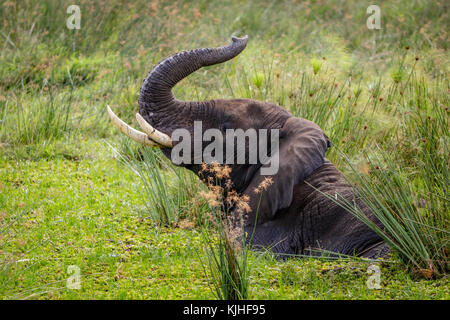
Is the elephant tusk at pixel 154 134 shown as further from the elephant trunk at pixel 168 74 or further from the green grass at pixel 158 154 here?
the green grass at pixel 158 154

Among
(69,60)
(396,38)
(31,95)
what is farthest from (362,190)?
(396,38)

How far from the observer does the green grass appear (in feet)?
13.2

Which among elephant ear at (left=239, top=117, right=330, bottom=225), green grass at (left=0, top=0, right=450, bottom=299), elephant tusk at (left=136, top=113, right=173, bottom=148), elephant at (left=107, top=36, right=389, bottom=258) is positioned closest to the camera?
green grass at (left=0, top=0, right=450, bottom=299)

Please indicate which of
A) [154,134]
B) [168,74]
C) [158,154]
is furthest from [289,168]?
[158,154]

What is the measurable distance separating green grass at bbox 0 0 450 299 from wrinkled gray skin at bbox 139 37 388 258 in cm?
28

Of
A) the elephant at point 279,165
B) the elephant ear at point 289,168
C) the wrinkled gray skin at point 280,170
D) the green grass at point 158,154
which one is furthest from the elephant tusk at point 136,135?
the elephant ear at point 289,168

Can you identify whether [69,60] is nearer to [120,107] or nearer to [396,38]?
[120,107]

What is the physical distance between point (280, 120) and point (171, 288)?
65.3 inches

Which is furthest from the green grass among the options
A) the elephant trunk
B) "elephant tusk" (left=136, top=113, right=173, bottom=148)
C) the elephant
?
the elephant trunk

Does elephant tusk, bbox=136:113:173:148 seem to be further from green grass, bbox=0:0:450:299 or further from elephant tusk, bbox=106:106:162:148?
green grass, bbox=0:0:450:299

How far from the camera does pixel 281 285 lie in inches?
153

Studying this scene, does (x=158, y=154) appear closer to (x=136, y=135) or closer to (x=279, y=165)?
(x=136, y=135)

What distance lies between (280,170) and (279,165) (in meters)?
0.04

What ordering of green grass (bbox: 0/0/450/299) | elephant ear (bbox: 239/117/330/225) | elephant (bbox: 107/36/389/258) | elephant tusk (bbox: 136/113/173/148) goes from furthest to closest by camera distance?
elephant tusk (bbox: 136/113/173/148)
elephant (bbox: 107/36/389/258)
elephant ear (bbox: 239/117/330/225)
green grass (bbox: 0/0/450/299)
